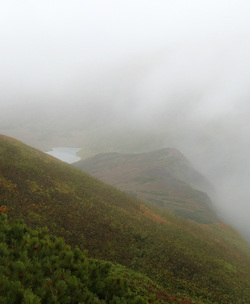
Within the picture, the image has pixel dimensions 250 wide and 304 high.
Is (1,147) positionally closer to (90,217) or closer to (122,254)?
(90,217)

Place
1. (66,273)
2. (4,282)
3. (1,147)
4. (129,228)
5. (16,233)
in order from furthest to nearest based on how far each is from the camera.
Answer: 1. (1,147)
2. (129,228)
3. (16,233)
4. (66,273)
5. (4,282)

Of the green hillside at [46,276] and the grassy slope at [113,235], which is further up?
the green hillside at [46,276]

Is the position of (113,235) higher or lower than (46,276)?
lower

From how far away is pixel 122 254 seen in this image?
843 inches

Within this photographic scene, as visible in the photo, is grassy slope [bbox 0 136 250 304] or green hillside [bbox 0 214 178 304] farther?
grassy slope [bbox 0 136 250 304]

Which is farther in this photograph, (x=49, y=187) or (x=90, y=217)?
(x=49, y=187)

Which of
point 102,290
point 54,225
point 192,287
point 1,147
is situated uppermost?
point 1,147

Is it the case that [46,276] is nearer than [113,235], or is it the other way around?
[46,276]

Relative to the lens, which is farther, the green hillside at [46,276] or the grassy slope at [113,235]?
the grassy slope at [113,235]

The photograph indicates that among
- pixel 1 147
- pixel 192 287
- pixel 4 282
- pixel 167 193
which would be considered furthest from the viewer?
pixel 167 193

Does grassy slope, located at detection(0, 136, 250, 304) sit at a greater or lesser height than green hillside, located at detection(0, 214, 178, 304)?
lesser

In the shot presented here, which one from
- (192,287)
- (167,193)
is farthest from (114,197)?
(167,193)

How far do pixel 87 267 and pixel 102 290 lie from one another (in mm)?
1443

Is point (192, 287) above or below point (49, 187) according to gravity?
below
